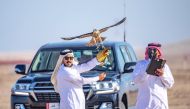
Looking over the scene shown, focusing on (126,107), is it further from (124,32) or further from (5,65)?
(5,65)

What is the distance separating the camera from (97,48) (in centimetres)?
1472

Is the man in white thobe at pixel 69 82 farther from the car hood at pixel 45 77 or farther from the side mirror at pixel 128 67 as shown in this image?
the side mirror at pixel 128 67

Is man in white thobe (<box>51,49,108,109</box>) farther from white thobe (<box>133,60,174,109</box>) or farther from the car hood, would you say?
the car hood

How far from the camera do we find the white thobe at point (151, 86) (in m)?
12.5

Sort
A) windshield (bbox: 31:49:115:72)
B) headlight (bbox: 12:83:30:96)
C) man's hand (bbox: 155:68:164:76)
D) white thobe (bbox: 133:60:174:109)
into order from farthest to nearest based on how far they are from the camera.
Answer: windshield (bbox: 31:49:115:72), headlight (bbox: 12:83:30:96), white thobe (bbox: 133:60:174:109), man's hand (bbox: 155:68:164:76)

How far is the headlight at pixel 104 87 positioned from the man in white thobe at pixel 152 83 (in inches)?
73.2

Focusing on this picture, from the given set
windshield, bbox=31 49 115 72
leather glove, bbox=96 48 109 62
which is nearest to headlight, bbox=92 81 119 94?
windshield, bbox=31 49 115 72

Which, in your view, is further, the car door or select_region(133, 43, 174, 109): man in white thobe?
the car door

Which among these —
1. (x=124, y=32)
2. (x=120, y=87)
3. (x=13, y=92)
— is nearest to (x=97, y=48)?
(x=120, y=87)

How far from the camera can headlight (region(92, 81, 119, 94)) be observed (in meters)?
14.5

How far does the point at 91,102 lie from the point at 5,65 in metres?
71.5

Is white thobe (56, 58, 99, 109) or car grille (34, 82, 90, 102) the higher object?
white thobe (56, 58, 99, 109)

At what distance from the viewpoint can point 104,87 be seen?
14555 millimetres

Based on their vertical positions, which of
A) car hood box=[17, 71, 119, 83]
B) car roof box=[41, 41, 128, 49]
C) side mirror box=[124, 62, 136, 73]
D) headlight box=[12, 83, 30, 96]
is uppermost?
car roof box=[41, 41, 128, 49]
